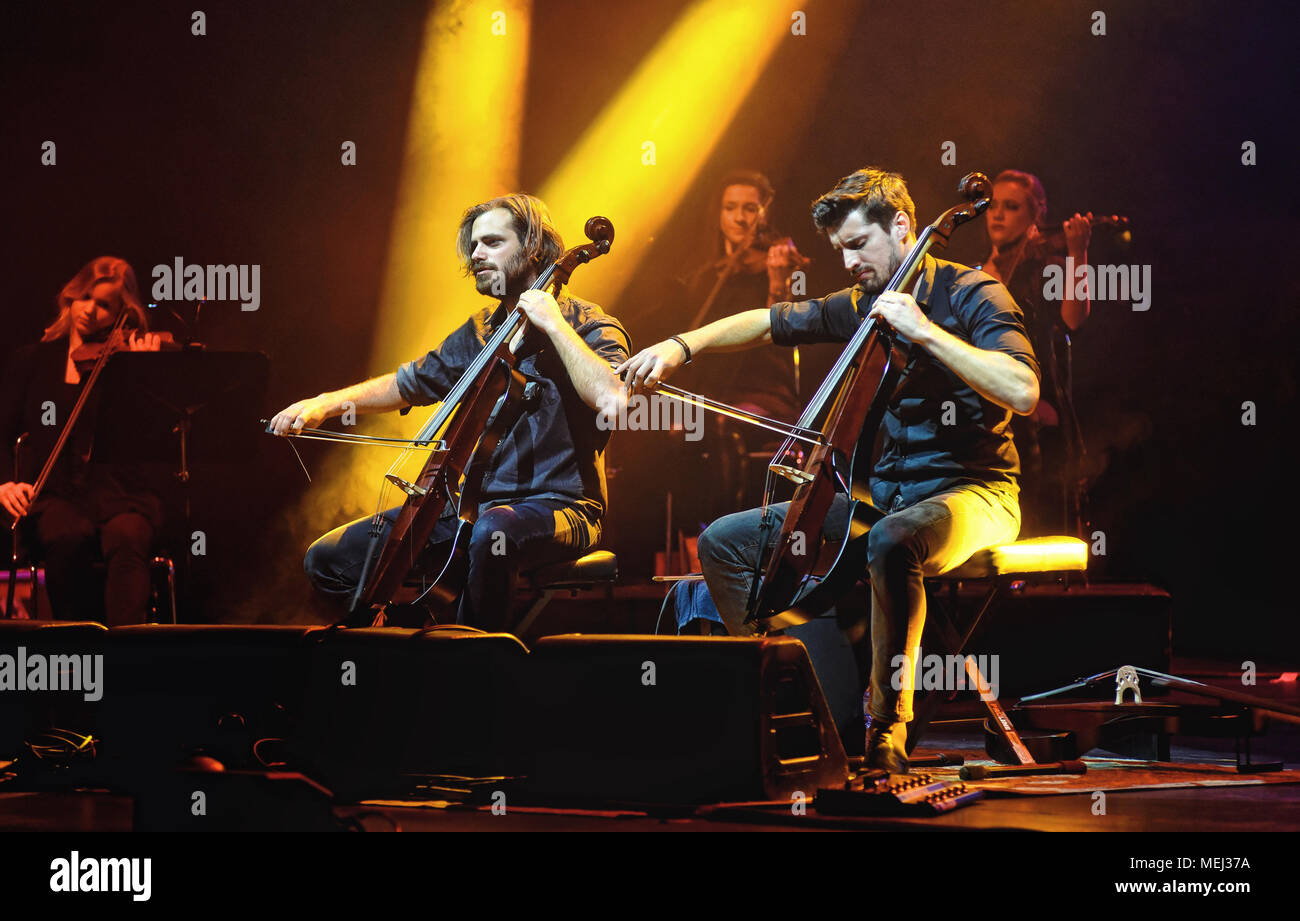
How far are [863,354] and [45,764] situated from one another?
2047 mm

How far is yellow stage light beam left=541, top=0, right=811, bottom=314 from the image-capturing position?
6.14 m

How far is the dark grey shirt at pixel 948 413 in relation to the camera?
3.10 meters

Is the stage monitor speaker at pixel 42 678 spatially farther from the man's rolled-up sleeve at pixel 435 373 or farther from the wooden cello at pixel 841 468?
the wooden cello at pixel 841 468

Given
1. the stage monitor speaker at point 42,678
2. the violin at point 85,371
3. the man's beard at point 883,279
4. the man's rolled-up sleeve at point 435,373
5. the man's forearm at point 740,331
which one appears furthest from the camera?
the violin at point 85,371

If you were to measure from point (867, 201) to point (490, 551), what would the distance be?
125cm

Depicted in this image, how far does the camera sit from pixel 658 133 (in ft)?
20.6

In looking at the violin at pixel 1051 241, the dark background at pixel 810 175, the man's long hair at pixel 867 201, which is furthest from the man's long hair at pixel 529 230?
the violin at pixel 1051 241

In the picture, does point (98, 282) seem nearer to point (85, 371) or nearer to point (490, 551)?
point (85, 371)

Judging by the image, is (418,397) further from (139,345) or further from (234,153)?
(234,153)

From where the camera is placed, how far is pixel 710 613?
3.34m

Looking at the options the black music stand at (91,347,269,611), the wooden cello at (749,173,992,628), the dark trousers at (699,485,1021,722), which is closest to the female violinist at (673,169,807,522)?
the black music stand at (91,347,269,611)

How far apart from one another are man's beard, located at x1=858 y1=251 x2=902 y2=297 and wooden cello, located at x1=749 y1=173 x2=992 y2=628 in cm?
13

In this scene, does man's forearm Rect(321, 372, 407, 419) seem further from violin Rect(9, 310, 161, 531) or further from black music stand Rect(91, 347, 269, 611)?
violin Rect(9, 310, 161, 531)

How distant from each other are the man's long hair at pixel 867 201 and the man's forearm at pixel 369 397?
1223 millimetres
